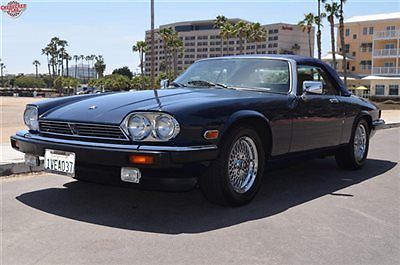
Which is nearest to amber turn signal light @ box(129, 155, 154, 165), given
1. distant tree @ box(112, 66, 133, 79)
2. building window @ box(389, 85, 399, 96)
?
building window @ box(389, 85, 399, 96)

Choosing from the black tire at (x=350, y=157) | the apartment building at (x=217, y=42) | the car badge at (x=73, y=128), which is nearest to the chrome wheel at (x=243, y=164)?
the car badge at (x=73, y=128)

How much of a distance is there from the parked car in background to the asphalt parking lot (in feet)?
1.14

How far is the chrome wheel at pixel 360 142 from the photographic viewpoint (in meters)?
6.29

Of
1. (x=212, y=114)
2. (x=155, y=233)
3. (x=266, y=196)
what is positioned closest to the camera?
(x=155, y=233)

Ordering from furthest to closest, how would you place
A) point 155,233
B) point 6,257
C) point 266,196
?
1. point 266,196
2. point 155,233
3. point 6,257

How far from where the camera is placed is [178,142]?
358cm

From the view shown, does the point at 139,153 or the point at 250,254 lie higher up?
the point at 139,153

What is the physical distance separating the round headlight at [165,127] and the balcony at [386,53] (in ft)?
196

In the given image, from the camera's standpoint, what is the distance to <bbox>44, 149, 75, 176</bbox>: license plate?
3.76 meters

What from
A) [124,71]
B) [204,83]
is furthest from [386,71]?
[124,71]

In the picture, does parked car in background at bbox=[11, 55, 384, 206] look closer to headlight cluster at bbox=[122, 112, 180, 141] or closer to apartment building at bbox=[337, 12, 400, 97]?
headlight cluster at bbox=[122, 112, 180, 141]

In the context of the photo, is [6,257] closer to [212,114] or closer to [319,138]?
[212,114]

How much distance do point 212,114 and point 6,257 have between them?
1.89 meters

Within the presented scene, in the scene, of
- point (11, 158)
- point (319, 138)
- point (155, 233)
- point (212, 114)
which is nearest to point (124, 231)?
point (155, 233)
